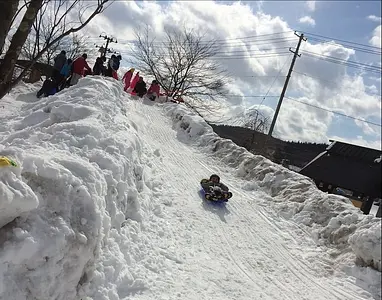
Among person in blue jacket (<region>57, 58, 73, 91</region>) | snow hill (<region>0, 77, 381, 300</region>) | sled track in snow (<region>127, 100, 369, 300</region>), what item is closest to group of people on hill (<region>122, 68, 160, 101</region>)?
person in blue jacket (<region>57, 58, 73, 91</region>)

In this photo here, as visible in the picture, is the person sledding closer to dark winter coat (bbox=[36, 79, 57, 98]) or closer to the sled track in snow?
the sled track in snow

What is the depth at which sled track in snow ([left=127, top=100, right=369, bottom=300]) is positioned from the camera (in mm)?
5496

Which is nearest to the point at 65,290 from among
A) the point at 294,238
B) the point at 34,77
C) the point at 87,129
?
the point at 87,129

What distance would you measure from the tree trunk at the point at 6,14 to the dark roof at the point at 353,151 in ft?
38.4

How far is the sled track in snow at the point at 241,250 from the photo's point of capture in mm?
5496

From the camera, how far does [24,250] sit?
3.14 meters

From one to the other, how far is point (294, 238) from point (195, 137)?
8802 mm

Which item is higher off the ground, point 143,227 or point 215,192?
point 215,192

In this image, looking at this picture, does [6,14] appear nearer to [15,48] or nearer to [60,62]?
[15,48]

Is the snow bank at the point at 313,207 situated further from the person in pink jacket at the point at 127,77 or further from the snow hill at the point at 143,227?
the person in pink jacket at the point at 127,77

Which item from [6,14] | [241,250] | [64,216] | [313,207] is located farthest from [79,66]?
[6,14]

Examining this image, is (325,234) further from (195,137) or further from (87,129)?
(195,137)

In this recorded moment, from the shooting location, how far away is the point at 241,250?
6.57m

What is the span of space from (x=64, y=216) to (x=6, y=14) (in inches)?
78.3
